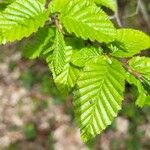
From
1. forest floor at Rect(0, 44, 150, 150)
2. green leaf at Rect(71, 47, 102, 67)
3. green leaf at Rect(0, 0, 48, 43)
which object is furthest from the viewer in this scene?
forest floor at Rect(0, 44, 150, 150)

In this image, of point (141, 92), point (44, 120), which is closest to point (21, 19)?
point (141, 92)

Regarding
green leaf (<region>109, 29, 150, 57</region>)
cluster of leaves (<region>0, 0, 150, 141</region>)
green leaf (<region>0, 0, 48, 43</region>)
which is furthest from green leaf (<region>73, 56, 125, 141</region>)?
green leaf (<region>0, 0, 48, 43</region>)

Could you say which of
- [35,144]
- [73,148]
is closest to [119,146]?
[73,148]

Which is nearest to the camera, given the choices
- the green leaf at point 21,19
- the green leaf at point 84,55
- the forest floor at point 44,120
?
the green leaf at point 21,19

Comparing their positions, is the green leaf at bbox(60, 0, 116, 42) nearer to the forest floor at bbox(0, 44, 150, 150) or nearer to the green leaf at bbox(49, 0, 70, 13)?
the green leaf at bbox(49, 0, 70, 13)

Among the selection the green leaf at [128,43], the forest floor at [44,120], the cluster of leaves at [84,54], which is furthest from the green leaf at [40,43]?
the forest floor at [44,120]

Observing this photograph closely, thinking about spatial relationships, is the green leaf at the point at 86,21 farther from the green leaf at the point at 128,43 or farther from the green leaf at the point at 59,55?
the green leaf at the point at 128,43
